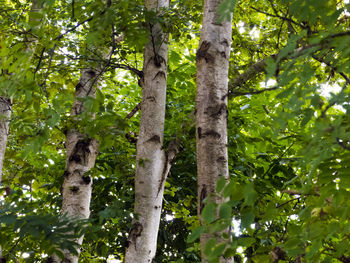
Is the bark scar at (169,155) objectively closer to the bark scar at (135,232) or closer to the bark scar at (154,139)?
the bark scar at (154,139)

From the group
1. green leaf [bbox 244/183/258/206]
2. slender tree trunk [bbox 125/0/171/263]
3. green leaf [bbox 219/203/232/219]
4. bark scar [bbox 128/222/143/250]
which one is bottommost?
green leaf [bbox 219/203/232/219]

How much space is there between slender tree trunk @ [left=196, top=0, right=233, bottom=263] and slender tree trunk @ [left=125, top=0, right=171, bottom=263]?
1.73 ft

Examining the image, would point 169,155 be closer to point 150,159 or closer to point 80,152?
point 150,159

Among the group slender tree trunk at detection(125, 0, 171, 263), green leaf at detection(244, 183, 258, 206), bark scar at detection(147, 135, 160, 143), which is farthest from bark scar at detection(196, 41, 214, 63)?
green leaf at detection(244, 183, 258, 206)

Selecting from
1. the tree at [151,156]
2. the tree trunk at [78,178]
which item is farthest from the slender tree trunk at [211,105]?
the tree trunk at [78,178]

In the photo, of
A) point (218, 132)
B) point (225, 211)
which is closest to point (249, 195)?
point (225, 211)

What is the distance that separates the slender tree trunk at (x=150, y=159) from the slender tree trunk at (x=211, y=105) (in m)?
0.53

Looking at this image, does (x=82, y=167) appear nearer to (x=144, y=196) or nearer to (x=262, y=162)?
(x=144, y=196)

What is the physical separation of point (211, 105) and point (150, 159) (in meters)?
0.76

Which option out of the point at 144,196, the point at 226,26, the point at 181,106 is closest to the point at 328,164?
the point at 226,26

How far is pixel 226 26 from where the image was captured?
99.0 inches

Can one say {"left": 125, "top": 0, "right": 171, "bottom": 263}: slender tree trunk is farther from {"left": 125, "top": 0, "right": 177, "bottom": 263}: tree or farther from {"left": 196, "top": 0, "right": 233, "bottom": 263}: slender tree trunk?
{"left": 196, "top": 0, "right": 233, "bottom": 263}: slender tree trunk

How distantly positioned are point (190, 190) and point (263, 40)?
2.11 meters

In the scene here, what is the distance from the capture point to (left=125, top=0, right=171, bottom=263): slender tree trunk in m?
2.63
